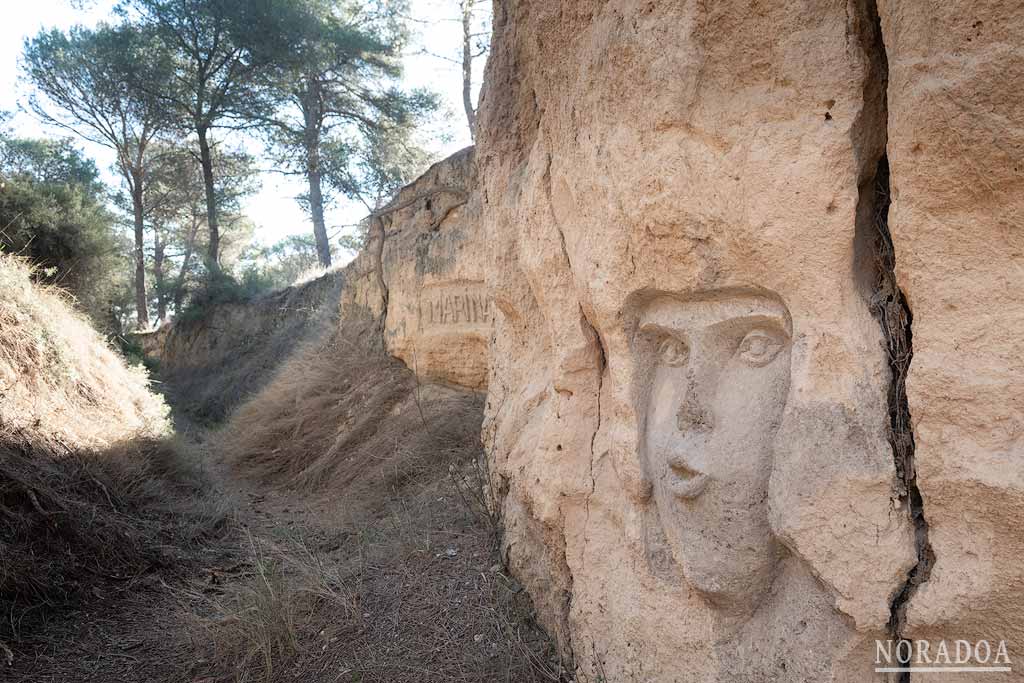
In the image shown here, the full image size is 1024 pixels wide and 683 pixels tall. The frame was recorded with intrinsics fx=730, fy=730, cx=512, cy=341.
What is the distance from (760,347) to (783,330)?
0.25 ft

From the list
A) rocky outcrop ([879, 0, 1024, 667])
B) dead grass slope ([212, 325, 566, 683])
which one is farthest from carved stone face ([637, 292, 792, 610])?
dead grass slope ([212, 325, 566, 683])

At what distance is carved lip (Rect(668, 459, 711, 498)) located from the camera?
1.96 m

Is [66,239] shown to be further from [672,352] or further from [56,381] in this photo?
[672,352]

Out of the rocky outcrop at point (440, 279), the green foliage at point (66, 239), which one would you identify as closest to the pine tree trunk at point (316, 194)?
the green foliage at point (66, 239)

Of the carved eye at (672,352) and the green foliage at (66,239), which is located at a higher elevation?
the green foliage at (66,239)

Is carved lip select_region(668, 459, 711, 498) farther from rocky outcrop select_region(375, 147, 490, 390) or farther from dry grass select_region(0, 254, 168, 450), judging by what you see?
dry grass select_region(0, 254, 168, 450)

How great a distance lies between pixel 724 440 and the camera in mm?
1951

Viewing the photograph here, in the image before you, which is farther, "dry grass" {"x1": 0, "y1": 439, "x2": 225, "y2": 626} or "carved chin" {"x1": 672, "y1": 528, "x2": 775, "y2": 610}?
"dry grass" {"x1": 0, "y1": 439, "x2": 225, "y2": 626}

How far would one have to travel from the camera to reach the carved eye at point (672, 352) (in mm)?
2146

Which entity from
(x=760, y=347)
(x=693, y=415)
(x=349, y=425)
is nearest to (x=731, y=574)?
(x=693, y=415)

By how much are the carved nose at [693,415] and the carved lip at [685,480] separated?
10 cm

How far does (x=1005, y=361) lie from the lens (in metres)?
1.52

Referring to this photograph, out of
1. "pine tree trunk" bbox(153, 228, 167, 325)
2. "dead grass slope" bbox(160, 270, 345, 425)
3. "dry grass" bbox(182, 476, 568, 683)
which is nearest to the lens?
"dry grass" bbox(182, 476, 568, 683)

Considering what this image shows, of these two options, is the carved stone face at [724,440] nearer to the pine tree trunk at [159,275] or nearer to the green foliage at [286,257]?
the pine tree trunk at [159,275]
